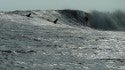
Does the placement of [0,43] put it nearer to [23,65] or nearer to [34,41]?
[34,41]

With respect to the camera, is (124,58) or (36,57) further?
(124,58)

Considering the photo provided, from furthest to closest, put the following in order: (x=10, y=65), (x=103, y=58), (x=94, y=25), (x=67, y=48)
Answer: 1. (x=94, y=25)
2. (x=67, y=48)
3. (x=103, y=58)
4. (x=10, y=65)

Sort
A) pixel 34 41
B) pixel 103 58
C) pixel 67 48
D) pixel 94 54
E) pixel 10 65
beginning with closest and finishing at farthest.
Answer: pixel 10 65
pixel 103 58
pixel 94 54
pixel 67 48
pixel 34 41

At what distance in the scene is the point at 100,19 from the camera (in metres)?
136

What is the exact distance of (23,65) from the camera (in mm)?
33812

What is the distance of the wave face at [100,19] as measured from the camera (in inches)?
4743

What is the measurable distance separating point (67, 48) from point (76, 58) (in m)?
8.07

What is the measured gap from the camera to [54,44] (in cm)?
5116

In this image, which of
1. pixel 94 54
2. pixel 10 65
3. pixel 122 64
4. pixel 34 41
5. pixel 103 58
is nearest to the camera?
pixel 10 65

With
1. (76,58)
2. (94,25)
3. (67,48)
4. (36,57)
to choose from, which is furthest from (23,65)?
(94,25)

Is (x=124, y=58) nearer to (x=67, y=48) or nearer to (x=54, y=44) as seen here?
(x=67, y=48)

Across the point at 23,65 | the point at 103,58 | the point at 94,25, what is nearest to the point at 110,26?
the point at 94,25

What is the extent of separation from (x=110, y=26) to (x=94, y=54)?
8811 cm

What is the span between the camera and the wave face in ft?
395
